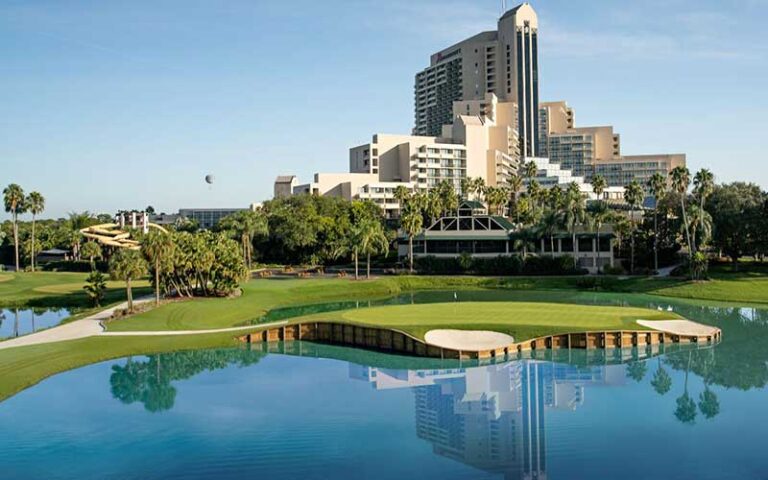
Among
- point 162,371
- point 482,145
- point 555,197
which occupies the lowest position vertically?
point 162,371

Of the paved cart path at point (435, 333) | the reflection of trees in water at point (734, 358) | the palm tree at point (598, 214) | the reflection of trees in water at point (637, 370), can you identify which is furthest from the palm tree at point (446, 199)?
the reflection of trees in water at point (637, 370)

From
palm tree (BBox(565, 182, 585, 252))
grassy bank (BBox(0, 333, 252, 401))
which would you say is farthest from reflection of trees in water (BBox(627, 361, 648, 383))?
palm tree (BBox(565, 182, 585, 252))

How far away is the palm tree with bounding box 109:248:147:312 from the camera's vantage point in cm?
5441

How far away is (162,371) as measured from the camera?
124 ft

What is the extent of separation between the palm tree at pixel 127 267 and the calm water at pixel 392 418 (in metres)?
16.2

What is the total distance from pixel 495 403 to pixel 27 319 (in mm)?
46639

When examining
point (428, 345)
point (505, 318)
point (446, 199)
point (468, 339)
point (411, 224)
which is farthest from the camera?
point (446, 199)

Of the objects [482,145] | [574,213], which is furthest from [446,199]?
[482,145]

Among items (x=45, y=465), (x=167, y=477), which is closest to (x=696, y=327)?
(x=167, y=477)

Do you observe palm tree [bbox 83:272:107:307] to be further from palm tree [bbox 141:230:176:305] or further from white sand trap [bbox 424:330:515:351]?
white sand trap [bbox 424:330:515:351]

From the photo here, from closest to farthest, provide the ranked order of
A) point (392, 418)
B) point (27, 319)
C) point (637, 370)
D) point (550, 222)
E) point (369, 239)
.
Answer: point (392, 418)
point (637, 370)
point (27, 319)
point (369, 239)
point (550, 222)

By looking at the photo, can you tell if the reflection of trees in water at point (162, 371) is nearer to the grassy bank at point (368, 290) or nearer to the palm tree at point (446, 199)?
the grassy bank at point (368, 290)

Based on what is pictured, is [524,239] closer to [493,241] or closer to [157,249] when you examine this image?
[493,241]

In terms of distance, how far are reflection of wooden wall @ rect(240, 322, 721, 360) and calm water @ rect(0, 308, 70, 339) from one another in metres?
20.7
